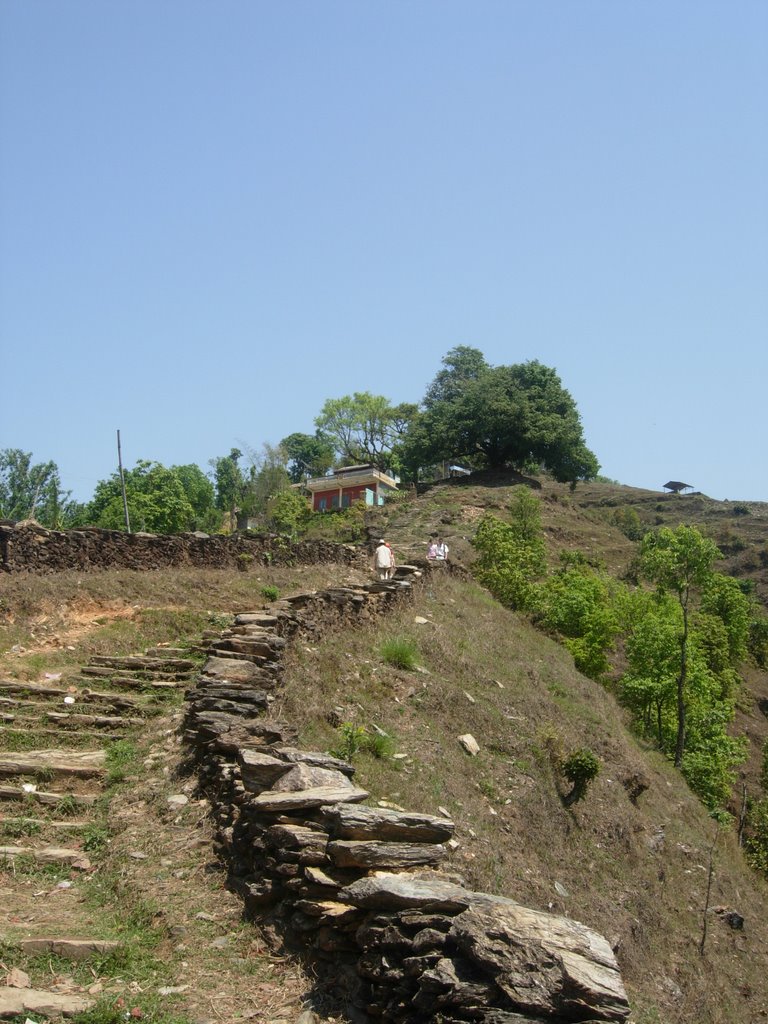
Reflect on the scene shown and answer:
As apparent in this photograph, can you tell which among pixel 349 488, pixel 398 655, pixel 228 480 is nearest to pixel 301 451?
pixel 228 480

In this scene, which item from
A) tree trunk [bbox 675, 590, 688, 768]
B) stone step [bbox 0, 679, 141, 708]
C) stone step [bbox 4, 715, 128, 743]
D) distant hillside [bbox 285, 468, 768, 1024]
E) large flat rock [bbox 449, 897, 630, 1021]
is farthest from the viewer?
tree trunk [bbox 675, 590, 688, 768]

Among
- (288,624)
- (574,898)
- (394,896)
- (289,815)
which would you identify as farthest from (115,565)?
(394,896)

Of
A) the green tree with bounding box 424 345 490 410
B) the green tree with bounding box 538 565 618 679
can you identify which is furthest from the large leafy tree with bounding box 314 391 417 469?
the green tree with bounding box 538 565 618 679

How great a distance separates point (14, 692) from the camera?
12.7 m

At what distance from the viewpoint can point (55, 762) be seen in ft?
34.2

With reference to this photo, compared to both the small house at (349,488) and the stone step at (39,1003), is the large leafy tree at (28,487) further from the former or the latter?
the stone step at (39,1003)

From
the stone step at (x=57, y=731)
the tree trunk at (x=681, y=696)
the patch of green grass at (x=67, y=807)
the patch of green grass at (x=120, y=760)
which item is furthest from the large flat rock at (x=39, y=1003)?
the tree trunk at (x=681, y=696)

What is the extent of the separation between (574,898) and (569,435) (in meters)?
51.1

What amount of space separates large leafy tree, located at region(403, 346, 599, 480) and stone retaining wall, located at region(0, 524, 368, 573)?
3598cm

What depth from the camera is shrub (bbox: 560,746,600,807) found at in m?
15.2

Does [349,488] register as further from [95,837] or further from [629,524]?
[95,837]

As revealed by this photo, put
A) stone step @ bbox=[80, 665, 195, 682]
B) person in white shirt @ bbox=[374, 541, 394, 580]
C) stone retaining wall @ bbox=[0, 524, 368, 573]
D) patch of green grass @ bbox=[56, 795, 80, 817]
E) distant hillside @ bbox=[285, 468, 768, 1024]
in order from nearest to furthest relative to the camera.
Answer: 1. patch of green grass @ bbox=[56, 795, 80, 817]
2. distant hillside @ bbox=[285, 468, 768, 1024]
3. stone step @ bbox=[80, 665, 195, 682]
4. stone retaining wall @ bbox=[0, 524, 368, 573]
5. person in white shirt @ bbox=[374, 541, 394, 580]

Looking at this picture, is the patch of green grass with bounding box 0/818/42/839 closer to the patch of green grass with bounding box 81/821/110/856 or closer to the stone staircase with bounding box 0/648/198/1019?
the stone staircase with bounding box 0/648/198/1019

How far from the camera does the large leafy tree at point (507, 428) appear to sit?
60.5m
